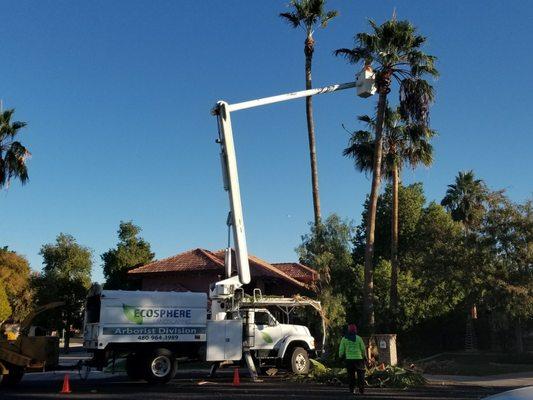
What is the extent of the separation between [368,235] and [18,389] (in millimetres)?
15778

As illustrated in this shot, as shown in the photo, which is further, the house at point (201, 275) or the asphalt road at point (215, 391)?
the house at point (201, 275)

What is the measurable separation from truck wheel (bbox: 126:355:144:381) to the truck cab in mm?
3281

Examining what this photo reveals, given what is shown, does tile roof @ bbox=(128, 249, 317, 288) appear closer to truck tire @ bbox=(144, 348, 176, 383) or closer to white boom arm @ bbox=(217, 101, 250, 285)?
white boom arm @ bbox=(217, 101, 250, 285)

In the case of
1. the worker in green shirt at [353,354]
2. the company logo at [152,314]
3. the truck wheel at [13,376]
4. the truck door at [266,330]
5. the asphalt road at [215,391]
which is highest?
the company logo at [152,314]

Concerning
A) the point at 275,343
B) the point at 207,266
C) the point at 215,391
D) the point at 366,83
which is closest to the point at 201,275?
the point at 207,266

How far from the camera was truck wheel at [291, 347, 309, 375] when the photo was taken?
687 inches

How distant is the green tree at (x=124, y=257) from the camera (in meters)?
42.1

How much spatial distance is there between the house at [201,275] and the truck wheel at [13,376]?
1600 cm

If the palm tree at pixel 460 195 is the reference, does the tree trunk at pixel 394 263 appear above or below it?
below

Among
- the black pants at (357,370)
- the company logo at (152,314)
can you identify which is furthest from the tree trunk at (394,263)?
the black pants at (357,370)

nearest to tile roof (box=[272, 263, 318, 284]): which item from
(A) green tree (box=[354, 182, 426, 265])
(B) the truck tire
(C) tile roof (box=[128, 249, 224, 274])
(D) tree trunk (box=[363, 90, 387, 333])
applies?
(C) tile roof (box=[128, 249, 224, 274])

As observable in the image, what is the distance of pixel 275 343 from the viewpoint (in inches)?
693

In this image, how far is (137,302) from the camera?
16125 millimetres

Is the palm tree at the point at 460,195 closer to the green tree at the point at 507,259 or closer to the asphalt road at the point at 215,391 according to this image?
the green tree at the point at 507,259
